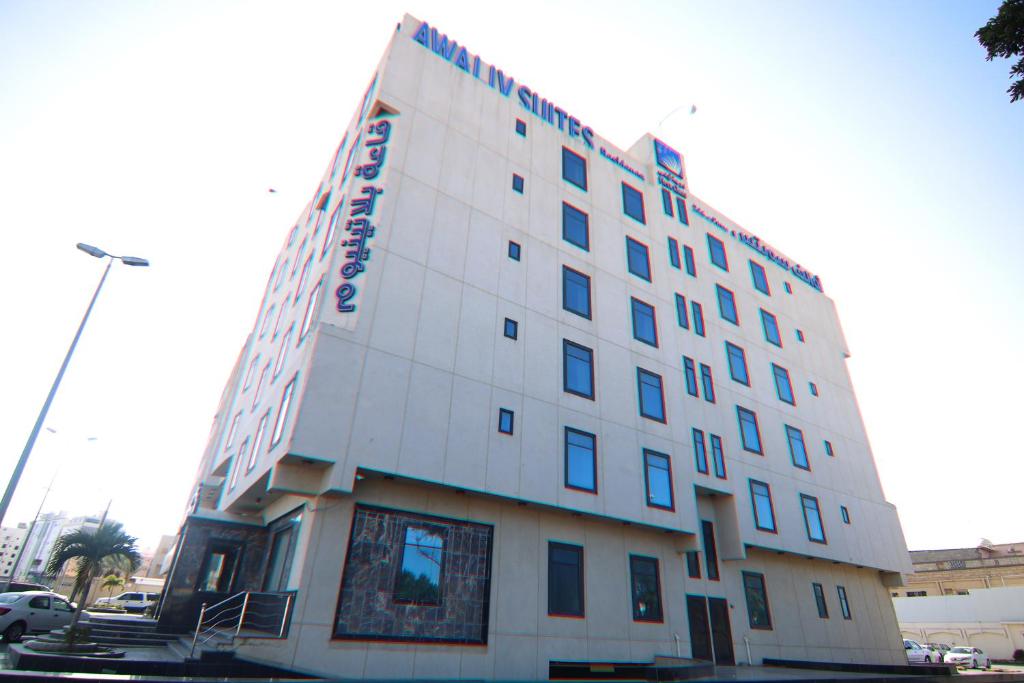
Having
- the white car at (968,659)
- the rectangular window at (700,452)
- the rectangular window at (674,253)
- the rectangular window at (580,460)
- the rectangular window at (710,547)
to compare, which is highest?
the rectangular window at (674,253)

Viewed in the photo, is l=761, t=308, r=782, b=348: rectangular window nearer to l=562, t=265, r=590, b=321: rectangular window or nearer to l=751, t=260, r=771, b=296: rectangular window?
l=751, t=260, r=771, b=296: rectangular window

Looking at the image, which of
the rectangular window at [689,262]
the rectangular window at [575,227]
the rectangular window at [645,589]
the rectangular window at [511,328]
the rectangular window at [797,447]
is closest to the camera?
the rectangular window at [645,589]

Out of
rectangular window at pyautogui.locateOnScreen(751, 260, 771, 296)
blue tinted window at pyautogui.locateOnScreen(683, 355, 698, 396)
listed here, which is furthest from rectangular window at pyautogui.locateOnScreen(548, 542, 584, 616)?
rectangular window at pyautogui.locateOnScreen(751, 260, 771, 296)

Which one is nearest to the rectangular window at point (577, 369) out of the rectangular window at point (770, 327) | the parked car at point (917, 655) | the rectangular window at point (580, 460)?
the rectangular window at point (580, 460)

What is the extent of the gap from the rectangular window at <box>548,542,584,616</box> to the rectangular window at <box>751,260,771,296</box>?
23.0 metres

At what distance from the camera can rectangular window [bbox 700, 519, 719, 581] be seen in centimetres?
2311

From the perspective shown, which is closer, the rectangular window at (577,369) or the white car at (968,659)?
the rectangular window at (577,369)

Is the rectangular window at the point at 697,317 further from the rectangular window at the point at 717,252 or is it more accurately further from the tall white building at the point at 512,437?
the rectangular window at the point at 717,252

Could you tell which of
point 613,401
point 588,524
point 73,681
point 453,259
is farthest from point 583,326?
point 73,681

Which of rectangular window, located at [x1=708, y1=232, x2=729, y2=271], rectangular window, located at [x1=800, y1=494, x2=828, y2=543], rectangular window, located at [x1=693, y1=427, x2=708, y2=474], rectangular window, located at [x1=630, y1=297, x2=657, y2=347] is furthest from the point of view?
rectangular window, located at [x1=708, y1=232, x2=729, y2=271]

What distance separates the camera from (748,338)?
3117cm

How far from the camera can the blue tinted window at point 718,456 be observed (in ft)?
81.0

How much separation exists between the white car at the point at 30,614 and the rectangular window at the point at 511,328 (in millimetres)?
20273

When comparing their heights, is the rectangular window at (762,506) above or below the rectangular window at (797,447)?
below
